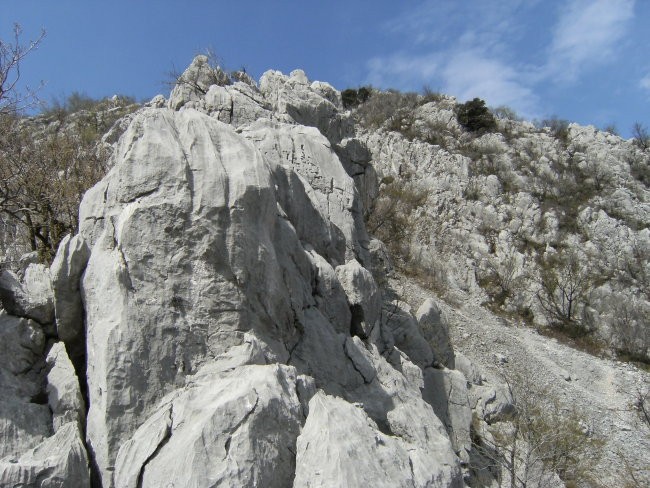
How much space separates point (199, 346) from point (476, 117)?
1516 inches

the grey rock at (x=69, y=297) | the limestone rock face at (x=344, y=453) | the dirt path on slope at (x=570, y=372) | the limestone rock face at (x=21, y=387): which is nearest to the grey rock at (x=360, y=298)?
the limestone rock face at (x=344, y=453)

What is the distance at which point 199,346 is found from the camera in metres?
7.61

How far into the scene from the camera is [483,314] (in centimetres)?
2697

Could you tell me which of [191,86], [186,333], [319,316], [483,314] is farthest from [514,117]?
[186,333]

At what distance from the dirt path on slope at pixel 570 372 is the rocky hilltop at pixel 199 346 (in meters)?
11.6

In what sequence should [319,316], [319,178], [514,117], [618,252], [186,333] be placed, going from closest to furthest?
[186,333], [319,316], [319,178], [618,252], [514,117]

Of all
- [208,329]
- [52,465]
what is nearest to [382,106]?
[208,329]

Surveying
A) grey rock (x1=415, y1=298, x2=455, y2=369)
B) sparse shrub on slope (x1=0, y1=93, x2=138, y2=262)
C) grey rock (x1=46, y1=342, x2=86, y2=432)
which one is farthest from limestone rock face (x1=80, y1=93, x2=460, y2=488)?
grey rock (x1=415, y1=298, x2=455, y2=369)

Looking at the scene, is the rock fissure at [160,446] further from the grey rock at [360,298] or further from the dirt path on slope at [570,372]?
the dirt path on slope at [570,372]

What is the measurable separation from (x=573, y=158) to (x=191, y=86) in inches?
1228

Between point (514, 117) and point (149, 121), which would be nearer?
point (149, 121)

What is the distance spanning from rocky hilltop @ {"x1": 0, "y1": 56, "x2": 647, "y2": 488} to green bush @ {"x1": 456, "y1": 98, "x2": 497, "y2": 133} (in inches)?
1306

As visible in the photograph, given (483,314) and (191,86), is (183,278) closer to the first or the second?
(191,86)

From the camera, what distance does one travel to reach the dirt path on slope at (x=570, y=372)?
18297mm
